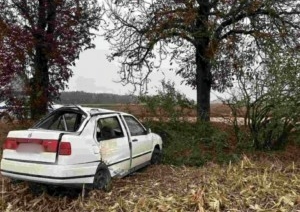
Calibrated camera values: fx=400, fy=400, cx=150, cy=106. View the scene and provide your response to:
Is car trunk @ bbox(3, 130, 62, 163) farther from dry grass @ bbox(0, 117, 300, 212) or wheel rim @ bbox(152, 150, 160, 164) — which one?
wheel rim @ bbox(152, 150, 160, 164)

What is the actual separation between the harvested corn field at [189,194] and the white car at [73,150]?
1.23 feet

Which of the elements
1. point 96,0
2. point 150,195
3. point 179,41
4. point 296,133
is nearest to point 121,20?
point 96,0

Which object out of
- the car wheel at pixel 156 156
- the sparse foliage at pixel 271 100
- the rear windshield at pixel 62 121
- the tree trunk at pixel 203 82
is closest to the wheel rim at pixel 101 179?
the rear windshield at pixel 62 121

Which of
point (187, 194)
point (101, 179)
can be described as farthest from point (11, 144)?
point (187, 194)

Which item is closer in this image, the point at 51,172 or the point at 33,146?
the point at 51,172

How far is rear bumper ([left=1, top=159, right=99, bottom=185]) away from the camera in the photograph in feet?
19.8

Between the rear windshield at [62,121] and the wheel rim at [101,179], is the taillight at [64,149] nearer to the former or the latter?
the wheel rim at [101,179]

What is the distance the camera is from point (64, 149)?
611 cm

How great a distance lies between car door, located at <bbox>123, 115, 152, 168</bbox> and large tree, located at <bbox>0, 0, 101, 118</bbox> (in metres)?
4.47

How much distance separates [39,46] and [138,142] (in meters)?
5.85

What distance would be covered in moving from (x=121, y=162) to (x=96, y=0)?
9.06m

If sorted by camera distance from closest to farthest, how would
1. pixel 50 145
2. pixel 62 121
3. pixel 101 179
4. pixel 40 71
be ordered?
pixel 50 145
pixel 101 179
pixel 62 121
pixel 40 71

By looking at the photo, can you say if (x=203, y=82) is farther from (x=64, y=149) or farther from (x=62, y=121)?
(x=64, y=149)

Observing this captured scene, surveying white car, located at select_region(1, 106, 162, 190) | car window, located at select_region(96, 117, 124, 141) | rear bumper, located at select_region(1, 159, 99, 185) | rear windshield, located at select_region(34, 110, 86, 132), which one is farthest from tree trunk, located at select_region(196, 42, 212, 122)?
rear bumper, located at select_region(1, 159, 99, 185)
